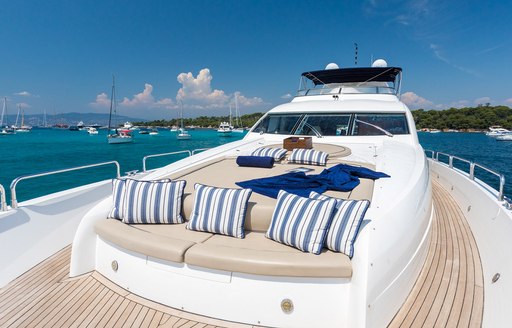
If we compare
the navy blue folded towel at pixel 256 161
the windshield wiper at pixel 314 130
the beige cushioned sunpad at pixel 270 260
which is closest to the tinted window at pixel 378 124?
the windshield wiper at pixel 314 130

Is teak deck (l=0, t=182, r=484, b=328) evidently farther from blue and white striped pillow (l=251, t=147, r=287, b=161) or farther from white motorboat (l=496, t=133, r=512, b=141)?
white motorboat (l=496, t=133, r=512, b=141)

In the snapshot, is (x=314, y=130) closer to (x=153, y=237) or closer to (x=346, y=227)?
(x=346, y=227)

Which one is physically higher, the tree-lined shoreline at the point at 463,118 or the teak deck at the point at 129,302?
the tree-lined shoreline at the point at 463,118

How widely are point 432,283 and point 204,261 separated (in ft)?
6.39

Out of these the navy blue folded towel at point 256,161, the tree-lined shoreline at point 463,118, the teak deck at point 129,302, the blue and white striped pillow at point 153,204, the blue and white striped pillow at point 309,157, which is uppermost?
the tree-lined shoreline at point 463,118

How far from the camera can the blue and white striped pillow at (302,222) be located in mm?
2004

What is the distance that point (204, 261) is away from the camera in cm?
201

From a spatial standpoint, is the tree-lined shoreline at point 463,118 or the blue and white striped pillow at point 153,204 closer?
the blue and white striped pillow at point 153,204

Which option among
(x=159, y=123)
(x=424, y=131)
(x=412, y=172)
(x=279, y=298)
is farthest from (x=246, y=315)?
(x=159, y=123)

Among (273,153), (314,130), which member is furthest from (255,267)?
(314,130)

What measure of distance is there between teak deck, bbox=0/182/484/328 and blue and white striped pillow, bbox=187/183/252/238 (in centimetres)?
64

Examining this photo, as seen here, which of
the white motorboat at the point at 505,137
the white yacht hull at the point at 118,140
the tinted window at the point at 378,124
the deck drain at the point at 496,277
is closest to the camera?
the deck drain at the point at 496,277

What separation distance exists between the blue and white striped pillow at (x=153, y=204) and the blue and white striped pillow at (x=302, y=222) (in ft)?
2.98

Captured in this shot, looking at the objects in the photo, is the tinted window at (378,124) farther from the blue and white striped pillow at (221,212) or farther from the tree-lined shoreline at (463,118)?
the tree-lined shoreline at (463,118)
